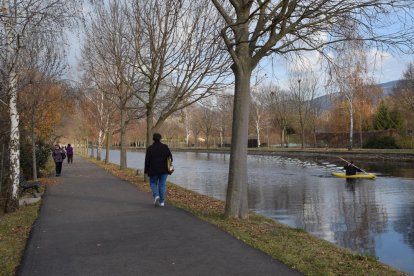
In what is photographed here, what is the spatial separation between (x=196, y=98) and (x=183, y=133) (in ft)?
341

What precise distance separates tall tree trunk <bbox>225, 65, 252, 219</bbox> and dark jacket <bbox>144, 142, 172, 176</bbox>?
2.32m

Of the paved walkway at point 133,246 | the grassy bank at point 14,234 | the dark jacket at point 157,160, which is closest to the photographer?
the paved walkway at point 133,246

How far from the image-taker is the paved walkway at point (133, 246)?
20.4ft

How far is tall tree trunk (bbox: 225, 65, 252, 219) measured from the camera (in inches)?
402

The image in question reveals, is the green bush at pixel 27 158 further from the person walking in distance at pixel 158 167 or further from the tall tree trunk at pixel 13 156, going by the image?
the person walking in distance at pixel 158 167

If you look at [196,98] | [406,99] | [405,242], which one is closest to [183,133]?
[406,99]

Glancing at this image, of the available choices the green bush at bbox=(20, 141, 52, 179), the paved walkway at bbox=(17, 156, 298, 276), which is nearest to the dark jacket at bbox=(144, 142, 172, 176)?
the paved walkway at bbox=(17, 156, 298, 276)

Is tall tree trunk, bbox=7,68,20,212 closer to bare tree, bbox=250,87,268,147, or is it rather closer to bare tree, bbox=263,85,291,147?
bare tree, bbox=263,85,291,147

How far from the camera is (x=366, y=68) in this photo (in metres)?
10.6

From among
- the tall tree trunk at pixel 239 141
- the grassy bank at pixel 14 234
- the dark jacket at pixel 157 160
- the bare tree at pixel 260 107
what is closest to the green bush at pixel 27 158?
the grassy bank at pixel 14 234

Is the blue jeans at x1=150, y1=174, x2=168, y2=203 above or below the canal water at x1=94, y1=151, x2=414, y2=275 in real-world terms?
above

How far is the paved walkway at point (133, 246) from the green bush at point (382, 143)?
4654 cm

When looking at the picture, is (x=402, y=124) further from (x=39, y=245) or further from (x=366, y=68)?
(x=39, y=245)

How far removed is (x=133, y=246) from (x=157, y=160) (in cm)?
470
